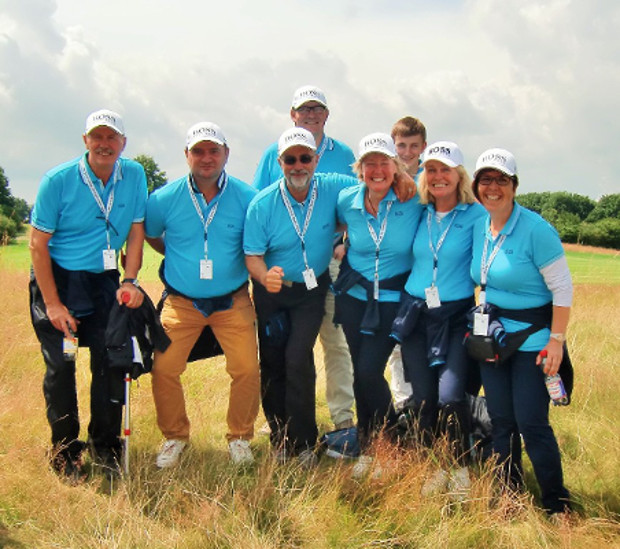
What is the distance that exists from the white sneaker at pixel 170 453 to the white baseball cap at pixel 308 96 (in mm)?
3505

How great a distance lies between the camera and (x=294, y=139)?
17.1 ft

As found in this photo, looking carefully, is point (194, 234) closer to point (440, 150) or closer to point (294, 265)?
point (294, 265)

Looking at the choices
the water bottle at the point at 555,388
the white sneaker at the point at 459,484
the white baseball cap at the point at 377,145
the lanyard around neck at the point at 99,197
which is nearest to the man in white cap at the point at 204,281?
the lanyard around neck at the point at 99,197

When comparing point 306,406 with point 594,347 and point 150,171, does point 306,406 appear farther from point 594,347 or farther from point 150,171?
point 150,171

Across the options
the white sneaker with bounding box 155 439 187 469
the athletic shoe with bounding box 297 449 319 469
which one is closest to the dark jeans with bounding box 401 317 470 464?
the athletic shoe with bounding box 297 449 319 469

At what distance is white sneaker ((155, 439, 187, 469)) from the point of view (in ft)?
17.6

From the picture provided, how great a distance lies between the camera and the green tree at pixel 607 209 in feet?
265

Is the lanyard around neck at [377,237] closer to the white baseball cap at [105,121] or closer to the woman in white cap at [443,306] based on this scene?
the woman in white cap at [443,306]

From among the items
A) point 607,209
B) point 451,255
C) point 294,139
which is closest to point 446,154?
point 451,255

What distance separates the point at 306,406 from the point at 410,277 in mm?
1552

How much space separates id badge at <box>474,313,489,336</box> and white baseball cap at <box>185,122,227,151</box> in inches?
103

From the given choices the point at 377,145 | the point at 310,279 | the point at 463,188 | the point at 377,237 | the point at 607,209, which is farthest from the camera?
the point at 607,209

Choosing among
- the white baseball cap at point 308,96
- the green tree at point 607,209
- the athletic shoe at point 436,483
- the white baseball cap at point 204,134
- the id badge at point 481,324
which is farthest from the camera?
the green tree at point 607,209

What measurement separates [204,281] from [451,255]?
2154mm
